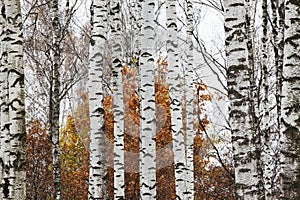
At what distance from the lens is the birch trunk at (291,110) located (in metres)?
3.50

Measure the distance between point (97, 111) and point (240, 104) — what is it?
2.65m

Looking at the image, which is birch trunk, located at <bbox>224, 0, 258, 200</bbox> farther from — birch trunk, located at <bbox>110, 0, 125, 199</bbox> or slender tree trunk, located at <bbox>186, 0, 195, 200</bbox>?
slender tree trunk, located at <bbox>186, 0, 195, 200</bbox>

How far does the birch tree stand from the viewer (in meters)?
4.84

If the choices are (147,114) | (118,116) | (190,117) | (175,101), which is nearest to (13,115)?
(147,114)

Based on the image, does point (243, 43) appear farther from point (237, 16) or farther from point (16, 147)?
point (16, 147)

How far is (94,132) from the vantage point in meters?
6.57

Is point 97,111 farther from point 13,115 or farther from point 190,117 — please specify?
A: point 190,117

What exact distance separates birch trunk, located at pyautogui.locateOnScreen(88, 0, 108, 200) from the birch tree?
1569 millimetres

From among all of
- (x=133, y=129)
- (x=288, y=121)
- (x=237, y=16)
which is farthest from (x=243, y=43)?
(x=133, y=129)

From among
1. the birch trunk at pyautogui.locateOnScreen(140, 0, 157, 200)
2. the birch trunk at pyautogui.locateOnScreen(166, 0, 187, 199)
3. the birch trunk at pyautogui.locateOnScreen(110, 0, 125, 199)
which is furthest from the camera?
the birch trunk at pyautogui.locateOnScreen(110, 0, 125, 199)

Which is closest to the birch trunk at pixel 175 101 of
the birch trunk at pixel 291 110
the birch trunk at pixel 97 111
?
the birch trunk at pixel 97 111

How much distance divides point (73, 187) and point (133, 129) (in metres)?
3.09

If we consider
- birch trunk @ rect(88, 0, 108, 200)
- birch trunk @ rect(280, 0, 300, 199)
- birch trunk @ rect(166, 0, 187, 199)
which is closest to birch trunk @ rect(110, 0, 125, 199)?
birch trunk @ rect(166, 0, 187, 199)

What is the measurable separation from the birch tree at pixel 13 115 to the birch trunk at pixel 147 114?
2468 millimetres
